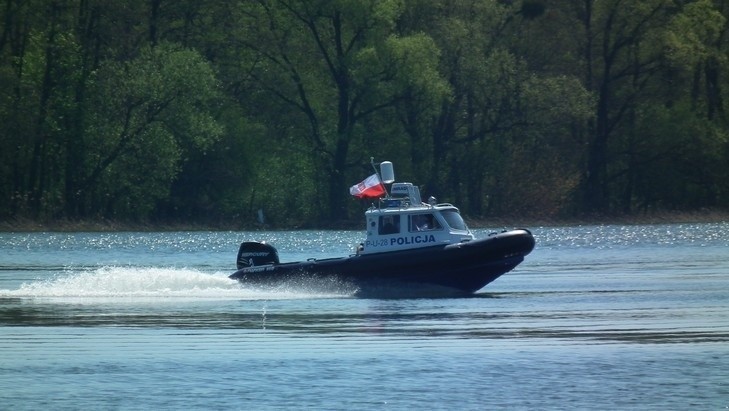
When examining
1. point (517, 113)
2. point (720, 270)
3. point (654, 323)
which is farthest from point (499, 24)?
point (654, 323)

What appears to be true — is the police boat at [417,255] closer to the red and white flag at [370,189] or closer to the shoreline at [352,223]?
the red and white flag at [370,189]

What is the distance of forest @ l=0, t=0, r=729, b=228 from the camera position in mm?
75812

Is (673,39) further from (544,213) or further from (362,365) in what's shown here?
(362,365)

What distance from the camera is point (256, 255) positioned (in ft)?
120

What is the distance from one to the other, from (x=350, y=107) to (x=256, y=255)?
1726 inches

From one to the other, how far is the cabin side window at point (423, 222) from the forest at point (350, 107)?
4034cm

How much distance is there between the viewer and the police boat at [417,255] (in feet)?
115

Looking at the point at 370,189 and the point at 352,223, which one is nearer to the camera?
the point at 370,189

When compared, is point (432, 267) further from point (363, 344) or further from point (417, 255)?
point (363, 344)

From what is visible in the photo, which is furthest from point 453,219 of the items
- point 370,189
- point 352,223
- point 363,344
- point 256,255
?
point 352,223

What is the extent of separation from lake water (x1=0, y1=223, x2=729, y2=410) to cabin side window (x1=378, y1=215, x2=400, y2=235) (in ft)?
5.23

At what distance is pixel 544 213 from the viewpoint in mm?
82938

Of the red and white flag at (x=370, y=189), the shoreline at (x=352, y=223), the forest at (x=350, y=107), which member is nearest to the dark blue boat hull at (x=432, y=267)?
the red and white flag at (x=370, y=189)

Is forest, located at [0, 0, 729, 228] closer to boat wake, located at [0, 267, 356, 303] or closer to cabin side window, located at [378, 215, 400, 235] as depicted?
boat wake, located at [0, 267, 356, 303]
